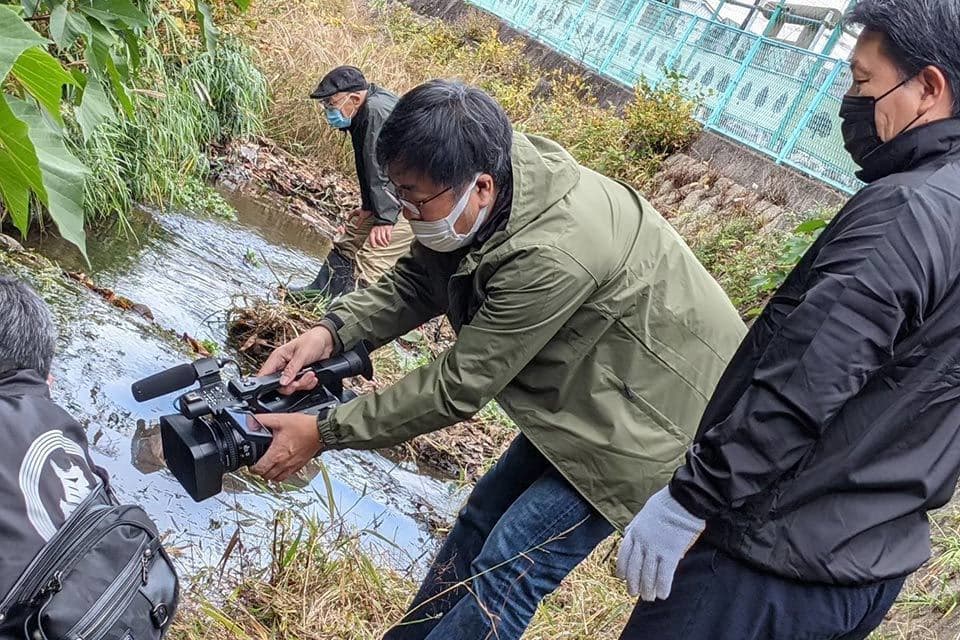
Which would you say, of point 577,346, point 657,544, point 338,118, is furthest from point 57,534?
point 338,118

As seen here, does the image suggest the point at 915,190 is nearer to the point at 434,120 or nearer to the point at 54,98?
the point at 434,120

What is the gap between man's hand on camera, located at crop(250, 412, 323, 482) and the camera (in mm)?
2393

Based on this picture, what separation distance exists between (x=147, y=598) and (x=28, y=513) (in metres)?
0.28

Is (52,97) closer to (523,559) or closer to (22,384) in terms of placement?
(22,384)

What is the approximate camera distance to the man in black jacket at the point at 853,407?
5.21 feet

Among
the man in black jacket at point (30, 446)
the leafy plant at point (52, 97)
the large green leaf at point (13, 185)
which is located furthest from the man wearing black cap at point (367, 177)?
the large green leaf at point (13, 185)

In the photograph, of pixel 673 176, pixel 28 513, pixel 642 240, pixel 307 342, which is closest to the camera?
pixel 28 513

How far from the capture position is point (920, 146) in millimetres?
1682

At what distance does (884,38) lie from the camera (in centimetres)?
170

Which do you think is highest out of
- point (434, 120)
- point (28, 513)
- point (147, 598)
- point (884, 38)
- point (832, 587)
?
point (884, 38)

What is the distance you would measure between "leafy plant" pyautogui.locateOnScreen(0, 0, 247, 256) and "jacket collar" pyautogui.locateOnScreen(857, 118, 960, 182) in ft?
4.49

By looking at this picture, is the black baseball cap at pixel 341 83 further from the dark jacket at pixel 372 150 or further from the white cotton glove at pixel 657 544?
the white cotton glove at pixel 657 544

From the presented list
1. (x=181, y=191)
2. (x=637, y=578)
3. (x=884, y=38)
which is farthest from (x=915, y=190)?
(x=181, y=191)

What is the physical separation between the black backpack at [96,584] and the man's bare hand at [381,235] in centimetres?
381
